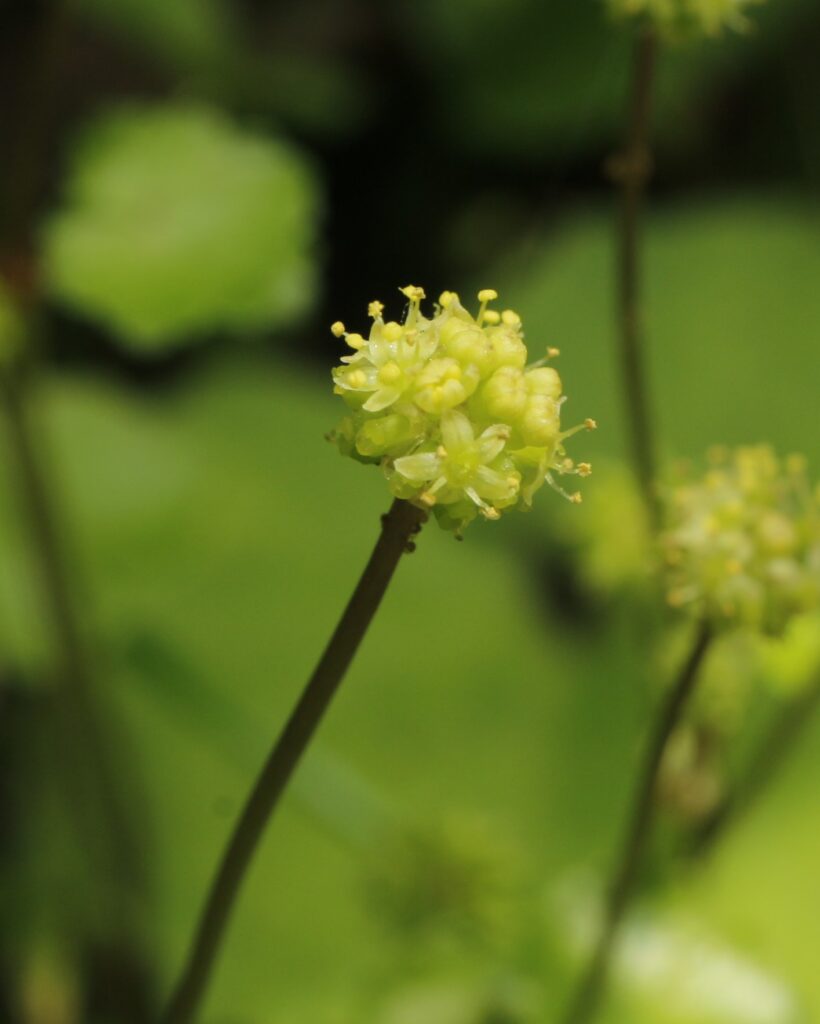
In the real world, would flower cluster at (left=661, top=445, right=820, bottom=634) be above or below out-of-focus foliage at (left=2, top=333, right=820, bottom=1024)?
below

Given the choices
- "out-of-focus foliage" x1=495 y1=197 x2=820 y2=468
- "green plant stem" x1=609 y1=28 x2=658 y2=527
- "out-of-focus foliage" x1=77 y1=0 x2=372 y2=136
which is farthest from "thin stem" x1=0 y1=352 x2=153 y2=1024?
Answer: "out-of-focus foliage" x1=77 y1=0 x2=372 y2=136

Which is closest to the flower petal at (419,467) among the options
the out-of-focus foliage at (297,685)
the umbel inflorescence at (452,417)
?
the umbel inflorescence at (452,417)

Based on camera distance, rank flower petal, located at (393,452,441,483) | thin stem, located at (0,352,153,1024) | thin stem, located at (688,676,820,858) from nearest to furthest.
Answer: flower petal, located at (393,452,441,483) → thin stem, located at (688,676,820,858) → thin stem, located at (0,352,153,1024)

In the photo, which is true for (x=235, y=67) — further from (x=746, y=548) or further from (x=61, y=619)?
(x=746, y=548)

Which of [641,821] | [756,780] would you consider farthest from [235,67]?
[641,821]

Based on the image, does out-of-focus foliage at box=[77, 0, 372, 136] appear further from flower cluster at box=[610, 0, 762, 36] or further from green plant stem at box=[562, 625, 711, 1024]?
green plant stem at box=[562, 625, 711, 1024]
